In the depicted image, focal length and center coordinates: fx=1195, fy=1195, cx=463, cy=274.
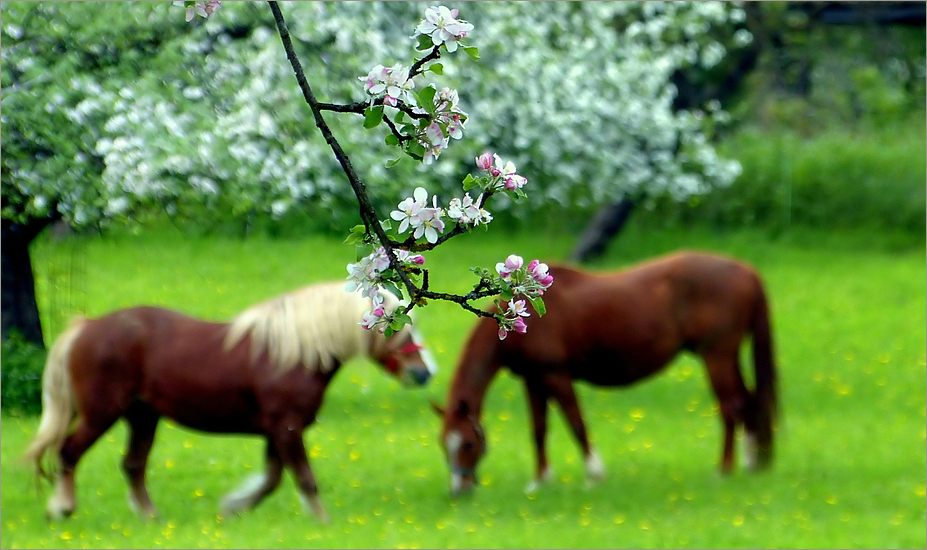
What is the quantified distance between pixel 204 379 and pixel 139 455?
2.37ft

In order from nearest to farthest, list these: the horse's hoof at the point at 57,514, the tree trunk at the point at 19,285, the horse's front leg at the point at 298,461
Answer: the horse's front leg at the point at 298,461 < the horse's hoof at the point at 57,514 < the tree trunk at the point at 19,285

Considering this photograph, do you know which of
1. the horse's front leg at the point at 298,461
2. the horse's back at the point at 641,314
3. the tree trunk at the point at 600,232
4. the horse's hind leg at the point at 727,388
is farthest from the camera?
the tree trunk at the point at 600,232

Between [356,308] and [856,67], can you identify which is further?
[856,67]

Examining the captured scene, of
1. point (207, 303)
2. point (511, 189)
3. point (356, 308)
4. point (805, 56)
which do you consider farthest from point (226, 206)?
point (805, 56)

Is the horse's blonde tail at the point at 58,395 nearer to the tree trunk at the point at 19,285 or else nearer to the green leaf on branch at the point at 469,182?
the tree trunk at the point at 19,285

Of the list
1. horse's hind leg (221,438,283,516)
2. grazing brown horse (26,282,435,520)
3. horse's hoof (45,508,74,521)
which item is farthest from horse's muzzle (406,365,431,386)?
horse's hoof (45,508,74,521)

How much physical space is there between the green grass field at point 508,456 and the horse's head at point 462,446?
7.1 inches

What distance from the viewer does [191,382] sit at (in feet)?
24.6

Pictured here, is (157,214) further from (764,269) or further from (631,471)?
(764,269)

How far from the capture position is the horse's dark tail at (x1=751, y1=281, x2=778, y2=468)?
926 cm

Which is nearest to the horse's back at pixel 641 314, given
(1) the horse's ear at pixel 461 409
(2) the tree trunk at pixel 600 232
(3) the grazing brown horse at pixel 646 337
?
(3) the grazing brown horse at pixel 646 337

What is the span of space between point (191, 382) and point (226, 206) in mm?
1328

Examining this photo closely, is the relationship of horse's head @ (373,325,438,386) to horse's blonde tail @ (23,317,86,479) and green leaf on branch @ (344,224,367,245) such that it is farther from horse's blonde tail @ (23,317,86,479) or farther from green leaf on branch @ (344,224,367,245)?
green leaf on branch @ (344,224,367,245)

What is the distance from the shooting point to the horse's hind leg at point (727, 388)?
938 centimetres
